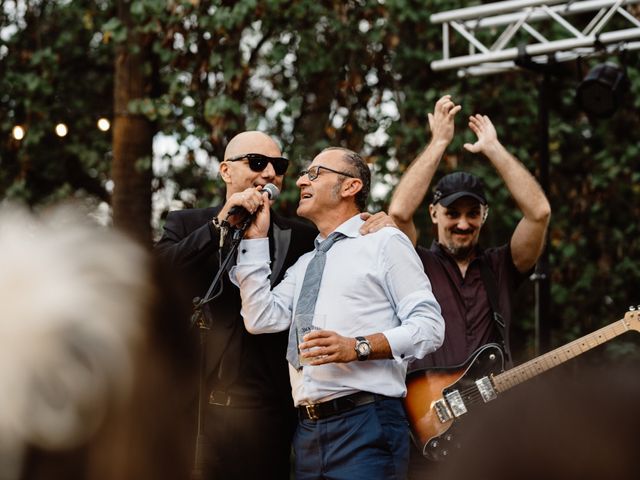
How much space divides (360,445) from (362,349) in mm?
336

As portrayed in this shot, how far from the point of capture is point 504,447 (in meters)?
1.83

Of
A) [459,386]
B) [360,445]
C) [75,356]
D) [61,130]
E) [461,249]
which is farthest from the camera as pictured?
[61,130]

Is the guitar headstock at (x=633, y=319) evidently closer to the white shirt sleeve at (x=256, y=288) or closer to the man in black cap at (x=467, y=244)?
the man in black cap at (x=467, y=244)

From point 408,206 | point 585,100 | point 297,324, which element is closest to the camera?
point 297,324

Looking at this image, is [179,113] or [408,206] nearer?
[408,206]

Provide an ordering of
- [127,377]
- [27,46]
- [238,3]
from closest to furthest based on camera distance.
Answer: [127,377] < [238,3] < [27,46]

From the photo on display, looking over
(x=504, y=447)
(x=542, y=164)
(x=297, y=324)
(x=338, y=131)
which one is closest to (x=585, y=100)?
(x=542, y=164)

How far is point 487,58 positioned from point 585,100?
0.75 metres

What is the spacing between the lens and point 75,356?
0.88m

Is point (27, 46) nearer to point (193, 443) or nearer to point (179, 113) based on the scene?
point (179, 113)

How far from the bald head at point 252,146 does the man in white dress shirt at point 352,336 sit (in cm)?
47

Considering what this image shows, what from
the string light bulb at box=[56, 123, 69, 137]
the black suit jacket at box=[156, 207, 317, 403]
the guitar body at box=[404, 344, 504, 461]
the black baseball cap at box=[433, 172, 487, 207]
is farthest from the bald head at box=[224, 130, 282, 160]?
the string light bulb at box=[56, 123, 69, 137]

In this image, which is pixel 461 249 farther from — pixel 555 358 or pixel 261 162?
pixel 261 162

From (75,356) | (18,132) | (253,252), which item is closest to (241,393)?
(253,252)
